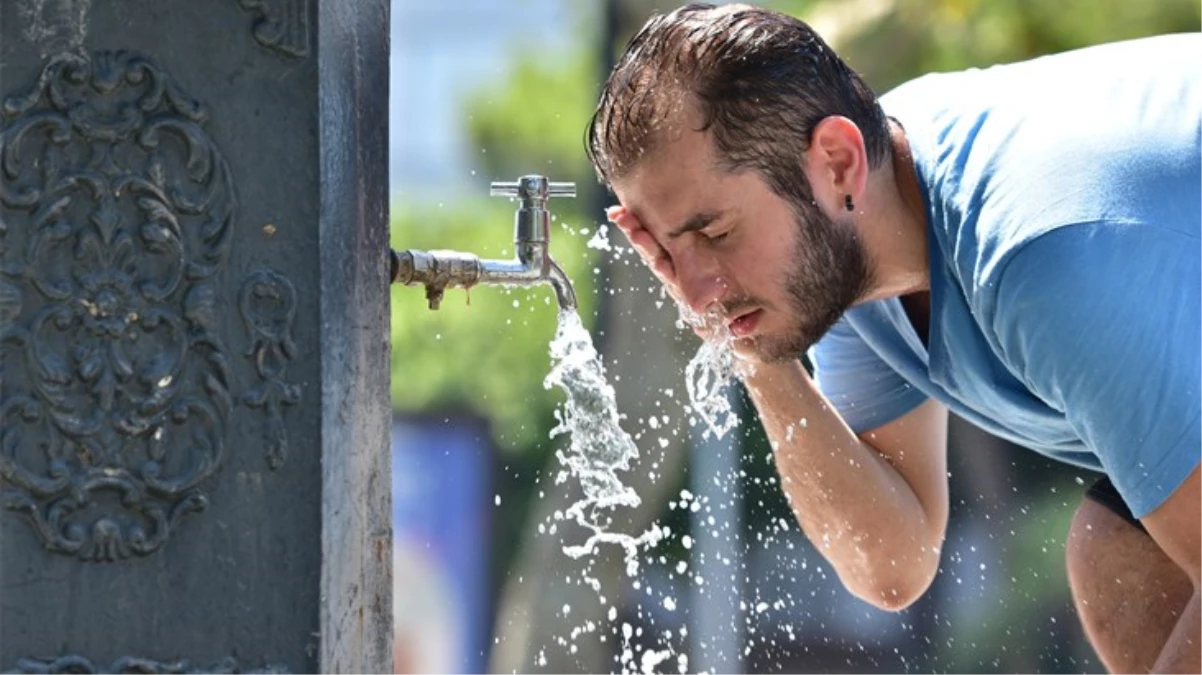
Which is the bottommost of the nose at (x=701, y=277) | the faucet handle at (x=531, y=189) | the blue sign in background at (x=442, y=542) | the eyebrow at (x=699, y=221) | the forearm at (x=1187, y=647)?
the blue sign in background at (x=442, y=542)

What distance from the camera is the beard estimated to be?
8.74ft

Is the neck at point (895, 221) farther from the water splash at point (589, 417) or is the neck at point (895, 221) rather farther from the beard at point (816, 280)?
the water splash at point (589, 417)

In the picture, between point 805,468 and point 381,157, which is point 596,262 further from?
point 381,157

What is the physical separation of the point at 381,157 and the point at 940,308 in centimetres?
78

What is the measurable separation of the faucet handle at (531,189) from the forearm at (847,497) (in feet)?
Answer: 1.41

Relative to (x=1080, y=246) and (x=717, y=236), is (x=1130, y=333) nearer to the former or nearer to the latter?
(x=1080, y=246)

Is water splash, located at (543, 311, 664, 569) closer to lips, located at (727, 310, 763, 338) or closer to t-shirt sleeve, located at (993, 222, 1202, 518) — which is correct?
lips, located at (727, 310, 763, 338)

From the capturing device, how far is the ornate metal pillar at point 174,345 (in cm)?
216

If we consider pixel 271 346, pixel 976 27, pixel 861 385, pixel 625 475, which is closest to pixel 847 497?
pixel 861 385

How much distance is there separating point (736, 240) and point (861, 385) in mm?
736

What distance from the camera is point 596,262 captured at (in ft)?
26.1

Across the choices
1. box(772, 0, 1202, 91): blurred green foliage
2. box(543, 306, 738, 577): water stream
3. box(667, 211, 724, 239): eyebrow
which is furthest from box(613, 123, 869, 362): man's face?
box(772, 0, 1202, 91): blurred green foliage

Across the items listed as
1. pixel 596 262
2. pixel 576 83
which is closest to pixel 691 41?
pixel 596 262

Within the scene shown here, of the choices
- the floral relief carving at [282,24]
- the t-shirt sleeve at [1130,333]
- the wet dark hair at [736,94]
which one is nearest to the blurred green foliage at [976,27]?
the wet dark hair at [736,94]
